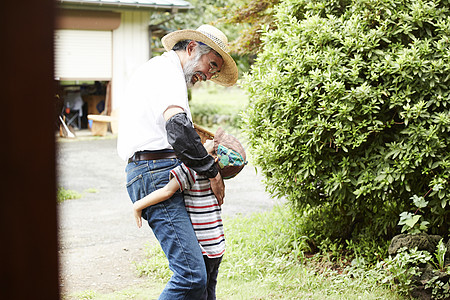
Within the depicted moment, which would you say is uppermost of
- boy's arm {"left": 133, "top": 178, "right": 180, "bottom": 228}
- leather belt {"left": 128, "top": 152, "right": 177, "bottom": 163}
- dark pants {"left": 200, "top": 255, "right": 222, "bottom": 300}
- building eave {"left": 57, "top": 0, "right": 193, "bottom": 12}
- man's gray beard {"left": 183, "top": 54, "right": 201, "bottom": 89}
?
building eave {"left": 57, "top": 0, "right": 193, "bottom": 12}

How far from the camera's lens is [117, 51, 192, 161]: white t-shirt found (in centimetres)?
315

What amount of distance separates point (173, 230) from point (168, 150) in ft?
1.55

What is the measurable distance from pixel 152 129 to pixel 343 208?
2603 mm

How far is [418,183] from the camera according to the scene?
→ 15.2ft

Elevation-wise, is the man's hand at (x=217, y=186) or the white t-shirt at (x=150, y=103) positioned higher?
the white t-shirt at (x=150, y=103)

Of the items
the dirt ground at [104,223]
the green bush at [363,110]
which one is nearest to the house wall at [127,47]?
the dirt ground at [104,223]

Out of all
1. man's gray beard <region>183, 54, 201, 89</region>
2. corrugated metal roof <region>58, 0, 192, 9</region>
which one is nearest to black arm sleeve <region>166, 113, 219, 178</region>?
man's gray beard <region>183, 54, 201, 89</region>

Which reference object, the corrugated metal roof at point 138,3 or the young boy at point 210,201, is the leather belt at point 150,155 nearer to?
the young boy at point 210,201

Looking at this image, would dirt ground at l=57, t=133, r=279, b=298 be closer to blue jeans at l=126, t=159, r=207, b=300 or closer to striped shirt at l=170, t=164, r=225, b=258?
blue jeans at l=126, t=159, r=207, b=300

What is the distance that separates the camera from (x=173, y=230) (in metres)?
→ 3.19

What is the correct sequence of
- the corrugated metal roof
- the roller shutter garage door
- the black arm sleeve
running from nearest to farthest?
1. the black arm sleeve
2. the corrugated metal roof
3. the roller shutter garage door

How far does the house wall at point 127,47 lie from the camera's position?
1602 cm

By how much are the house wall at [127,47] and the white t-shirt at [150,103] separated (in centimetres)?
1288

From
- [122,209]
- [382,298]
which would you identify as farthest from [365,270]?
[122,209]
